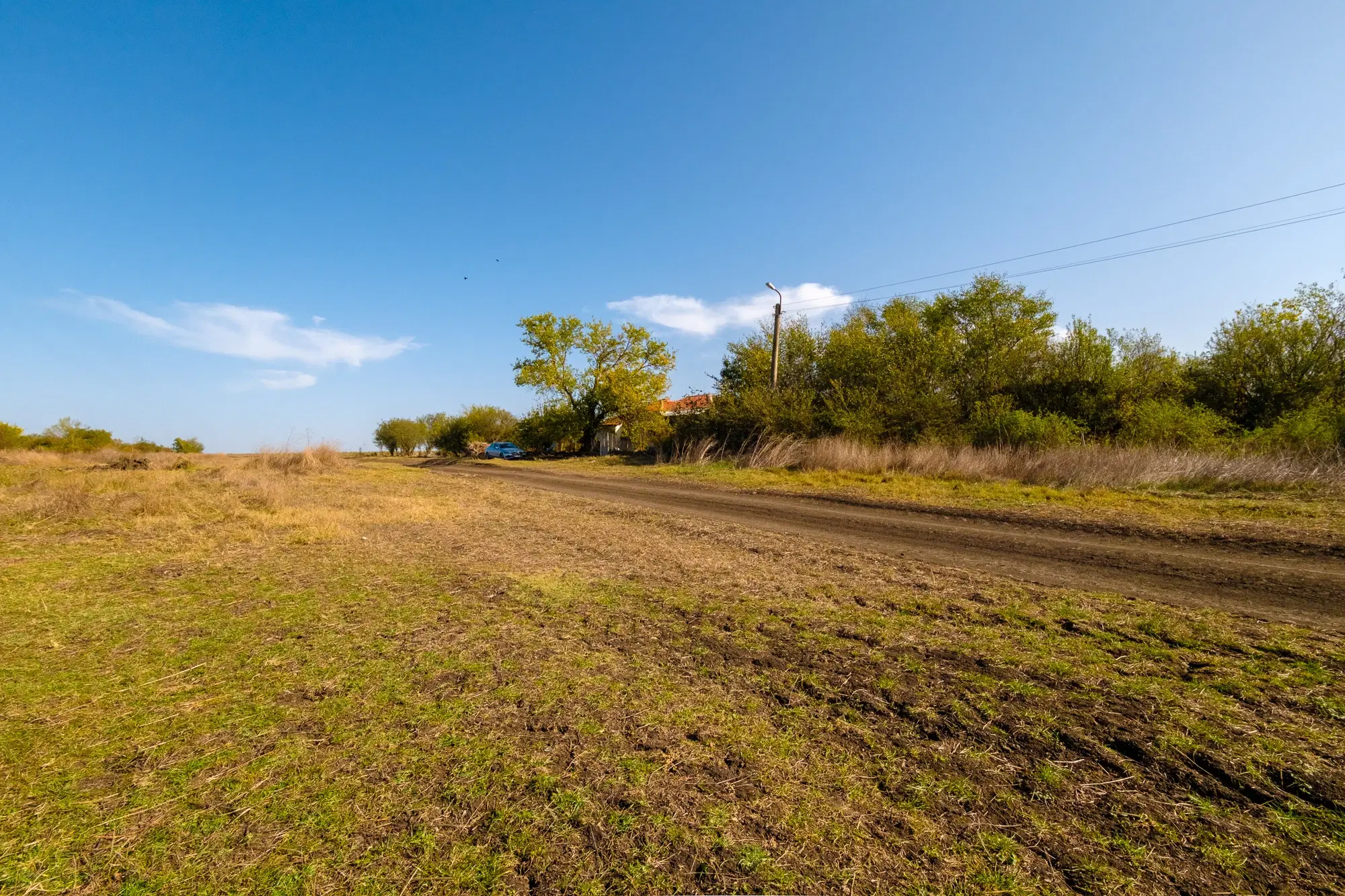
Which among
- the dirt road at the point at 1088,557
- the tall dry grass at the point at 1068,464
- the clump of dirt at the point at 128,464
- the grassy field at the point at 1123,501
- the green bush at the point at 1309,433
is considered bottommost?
the dirt road at the point at 1088,557

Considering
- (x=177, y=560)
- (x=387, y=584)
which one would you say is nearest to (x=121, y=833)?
(x=387, y=584)

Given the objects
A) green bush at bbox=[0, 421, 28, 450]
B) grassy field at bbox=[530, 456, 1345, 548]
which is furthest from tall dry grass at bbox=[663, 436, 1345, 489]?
green bush at bbox=[0, 421, 28, 450]

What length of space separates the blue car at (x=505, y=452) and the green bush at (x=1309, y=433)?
37741 millimetres

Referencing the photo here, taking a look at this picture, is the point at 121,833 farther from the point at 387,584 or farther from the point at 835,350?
the point at 835,350

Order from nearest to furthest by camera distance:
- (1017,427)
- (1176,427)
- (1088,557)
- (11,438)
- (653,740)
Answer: (653,740) → (1088,557) → (1176,427) → (1017,427) → (11,438)

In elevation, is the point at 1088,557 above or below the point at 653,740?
above

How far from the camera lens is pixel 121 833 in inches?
69.9

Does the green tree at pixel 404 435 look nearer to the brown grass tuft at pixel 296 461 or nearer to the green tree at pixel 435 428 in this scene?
the green tree at pixel 435 428

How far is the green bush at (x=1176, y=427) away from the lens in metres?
14.2

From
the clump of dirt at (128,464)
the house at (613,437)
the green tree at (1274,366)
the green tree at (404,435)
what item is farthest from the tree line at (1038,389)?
the green tree at (404,435)

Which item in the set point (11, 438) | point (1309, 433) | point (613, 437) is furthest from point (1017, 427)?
point (11, 438)

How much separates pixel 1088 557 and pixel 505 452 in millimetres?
39705

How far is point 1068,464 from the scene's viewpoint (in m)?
13.0

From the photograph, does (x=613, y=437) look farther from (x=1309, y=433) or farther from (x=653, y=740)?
(x=653, y=740)
